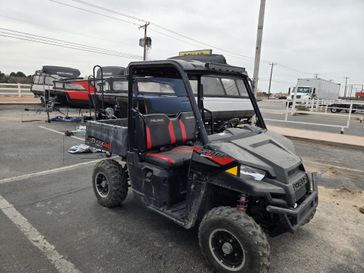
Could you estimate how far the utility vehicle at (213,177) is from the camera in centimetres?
219

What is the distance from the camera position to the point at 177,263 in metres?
2.48

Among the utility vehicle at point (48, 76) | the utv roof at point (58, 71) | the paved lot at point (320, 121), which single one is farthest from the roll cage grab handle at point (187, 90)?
the utv roof at point (58, 71)

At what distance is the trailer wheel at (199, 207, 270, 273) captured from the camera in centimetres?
209

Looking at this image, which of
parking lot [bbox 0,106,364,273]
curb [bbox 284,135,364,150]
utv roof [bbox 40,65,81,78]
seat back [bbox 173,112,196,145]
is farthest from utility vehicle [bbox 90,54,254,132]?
utv roof [bbox 40,65,81,78]

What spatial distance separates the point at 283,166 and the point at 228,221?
2.26 feet

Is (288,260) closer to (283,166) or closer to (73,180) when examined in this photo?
(283,166)

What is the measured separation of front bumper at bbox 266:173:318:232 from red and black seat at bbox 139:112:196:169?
3.45ft

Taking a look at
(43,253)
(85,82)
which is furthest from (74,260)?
(85,82)

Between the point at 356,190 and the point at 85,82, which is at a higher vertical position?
the point at 85,82

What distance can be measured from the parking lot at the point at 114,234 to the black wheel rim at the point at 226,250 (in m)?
0.23

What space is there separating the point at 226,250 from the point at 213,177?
0.62 m

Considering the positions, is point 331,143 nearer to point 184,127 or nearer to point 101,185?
point 184,127

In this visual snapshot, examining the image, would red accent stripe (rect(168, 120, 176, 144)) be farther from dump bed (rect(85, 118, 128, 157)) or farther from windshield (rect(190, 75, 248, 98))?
windshield (rect(190, 75, 248, 98))

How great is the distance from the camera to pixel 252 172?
7.33ft
